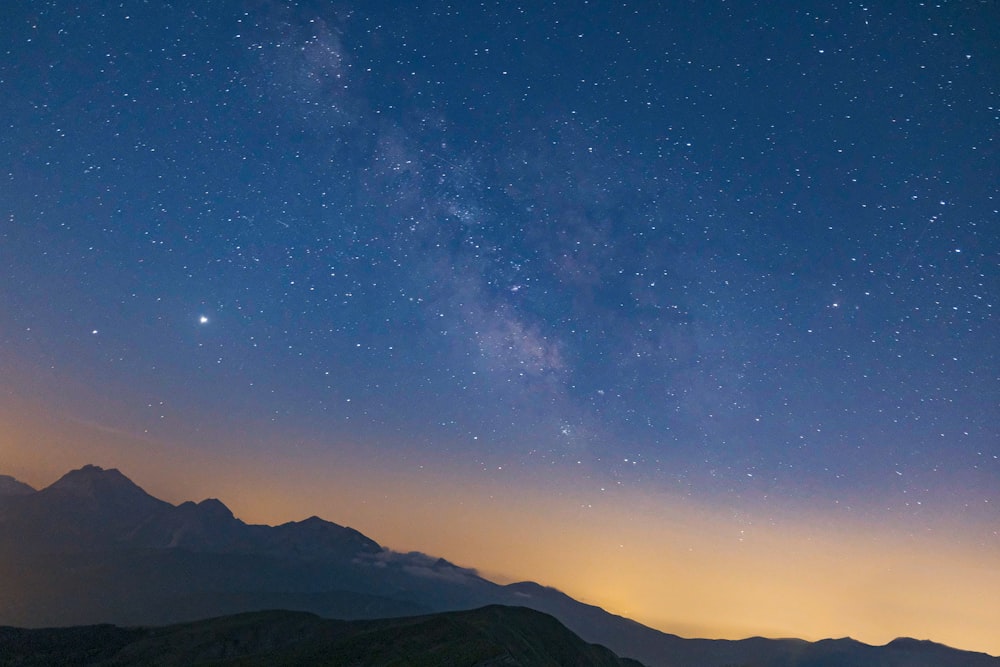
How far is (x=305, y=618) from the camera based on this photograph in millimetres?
190500

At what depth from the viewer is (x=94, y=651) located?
164 m

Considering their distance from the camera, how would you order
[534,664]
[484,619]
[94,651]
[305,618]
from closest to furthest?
1. [534,664]
2. [484,619]
3. [94,651]
4. [305,618]

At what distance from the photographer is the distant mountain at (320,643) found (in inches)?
4978

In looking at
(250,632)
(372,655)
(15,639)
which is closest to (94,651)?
(15,639)

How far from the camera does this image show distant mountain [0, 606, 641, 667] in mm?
126438

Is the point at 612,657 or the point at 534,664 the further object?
the point at 612,657

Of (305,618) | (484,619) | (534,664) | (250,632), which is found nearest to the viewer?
(534,664)

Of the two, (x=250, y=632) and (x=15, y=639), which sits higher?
(x=250, y=632)

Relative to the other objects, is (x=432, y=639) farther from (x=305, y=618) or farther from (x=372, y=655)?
(x=305, y=618)

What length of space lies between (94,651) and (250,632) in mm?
41263

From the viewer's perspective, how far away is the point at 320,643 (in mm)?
148375

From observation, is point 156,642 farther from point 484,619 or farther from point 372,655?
point 484,619


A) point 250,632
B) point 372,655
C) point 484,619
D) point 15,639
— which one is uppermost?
point 484,619

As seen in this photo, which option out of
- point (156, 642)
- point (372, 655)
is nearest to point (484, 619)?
point (372, 655)
